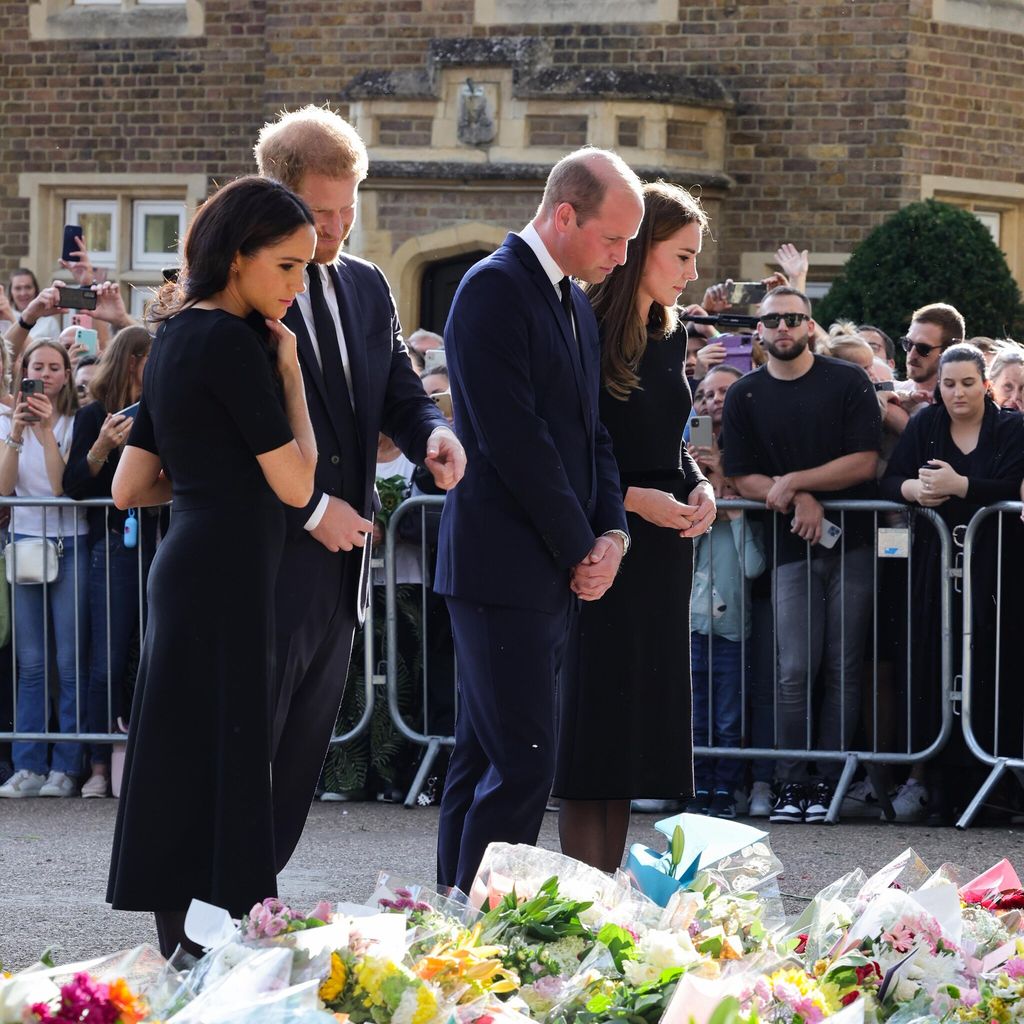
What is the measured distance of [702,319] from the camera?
8469mm

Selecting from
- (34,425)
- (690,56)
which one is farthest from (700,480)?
(690,56)

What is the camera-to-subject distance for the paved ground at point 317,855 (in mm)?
5301

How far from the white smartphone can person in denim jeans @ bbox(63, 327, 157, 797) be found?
2.93 metres

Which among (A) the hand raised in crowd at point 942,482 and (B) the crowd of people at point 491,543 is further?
(A) the hand raised in crowd at point 942,482

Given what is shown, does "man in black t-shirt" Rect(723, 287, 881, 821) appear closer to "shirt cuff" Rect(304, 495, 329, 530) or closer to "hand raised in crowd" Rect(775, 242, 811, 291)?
"hand raised in crowd" Rect(775, 242, 811, 291)

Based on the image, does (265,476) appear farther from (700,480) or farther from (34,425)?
(34,425)

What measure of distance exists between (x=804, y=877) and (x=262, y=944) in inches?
152

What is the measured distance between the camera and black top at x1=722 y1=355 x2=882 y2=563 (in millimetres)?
7730

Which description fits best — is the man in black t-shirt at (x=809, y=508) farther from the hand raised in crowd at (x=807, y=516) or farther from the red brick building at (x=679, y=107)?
the red brick building at (x=679, y=107)

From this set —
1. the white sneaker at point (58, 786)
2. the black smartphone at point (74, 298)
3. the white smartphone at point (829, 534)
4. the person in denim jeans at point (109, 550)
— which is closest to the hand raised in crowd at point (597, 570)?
the white smartphone at point (829, 534)

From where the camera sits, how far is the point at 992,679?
25.0 feet

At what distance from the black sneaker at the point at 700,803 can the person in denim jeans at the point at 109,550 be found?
2.52 m

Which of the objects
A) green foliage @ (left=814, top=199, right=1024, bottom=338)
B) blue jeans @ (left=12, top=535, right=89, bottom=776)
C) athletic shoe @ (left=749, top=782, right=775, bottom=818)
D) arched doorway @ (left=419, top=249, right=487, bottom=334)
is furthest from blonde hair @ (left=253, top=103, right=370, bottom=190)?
arched doorway @ (left=419, top=249, right=487, bottom=334)

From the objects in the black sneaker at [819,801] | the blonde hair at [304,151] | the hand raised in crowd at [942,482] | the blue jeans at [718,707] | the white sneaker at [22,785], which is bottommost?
the white sneaker at [22,785]
